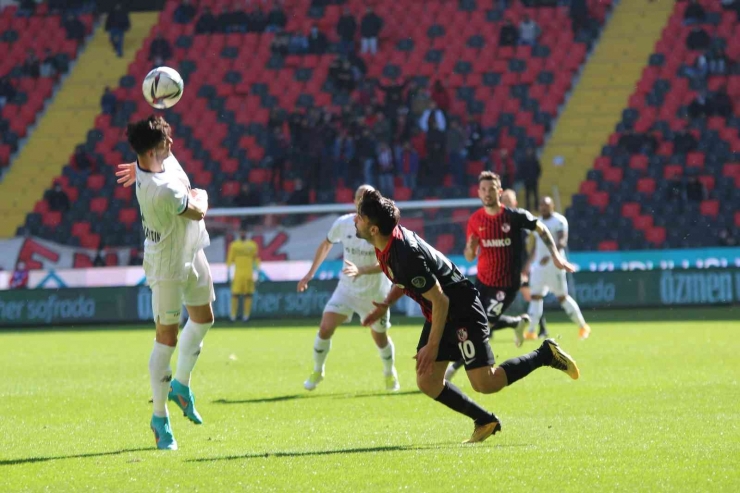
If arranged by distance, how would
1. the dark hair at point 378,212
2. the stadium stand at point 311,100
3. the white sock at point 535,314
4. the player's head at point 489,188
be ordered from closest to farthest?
1. the dark hair at point 378,212
2. the player's head at point 489,188
3. the white sock at point 535,314
4. the stadium stand at point 311,100

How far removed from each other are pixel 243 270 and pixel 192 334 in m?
15.8

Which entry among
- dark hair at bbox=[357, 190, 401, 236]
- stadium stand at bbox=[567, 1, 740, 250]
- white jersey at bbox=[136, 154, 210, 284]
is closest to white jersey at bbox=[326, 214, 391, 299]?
white jersey at bbox=[136, 154, 210, 284]

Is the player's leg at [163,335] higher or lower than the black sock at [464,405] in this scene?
higher

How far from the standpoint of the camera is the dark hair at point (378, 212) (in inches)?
275

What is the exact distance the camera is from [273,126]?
3067cm

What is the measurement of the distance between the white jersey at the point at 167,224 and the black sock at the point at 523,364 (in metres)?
2.28

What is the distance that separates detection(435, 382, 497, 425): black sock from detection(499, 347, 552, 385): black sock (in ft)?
0.89

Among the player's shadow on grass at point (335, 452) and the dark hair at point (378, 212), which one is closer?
the dark hair at point (378, 212)

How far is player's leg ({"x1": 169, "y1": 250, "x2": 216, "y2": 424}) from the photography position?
835cm

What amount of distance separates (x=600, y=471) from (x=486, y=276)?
5857 mm

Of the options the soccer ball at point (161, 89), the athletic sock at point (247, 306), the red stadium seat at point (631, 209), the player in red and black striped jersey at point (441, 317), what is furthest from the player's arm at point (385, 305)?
the red stadium seat at point (631, 209)

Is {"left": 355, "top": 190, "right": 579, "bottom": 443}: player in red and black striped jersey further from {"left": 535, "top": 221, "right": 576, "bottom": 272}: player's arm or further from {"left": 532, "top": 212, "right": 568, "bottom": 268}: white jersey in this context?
{"left": 532, "top": 212, "right": 568, "bottom": 268}: white jersey

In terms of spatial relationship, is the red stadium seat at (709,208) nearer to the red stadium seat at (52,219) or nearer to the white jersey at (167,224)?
the red stadium seat at (52,219)

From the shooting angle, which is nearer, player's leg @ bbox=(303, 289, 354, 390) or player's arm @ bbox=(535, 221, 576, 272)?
player's arm @ bbox=(535, 221, 576, 272)
